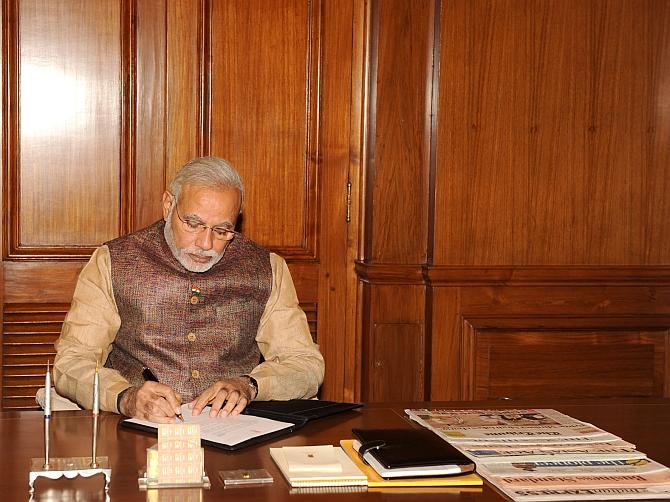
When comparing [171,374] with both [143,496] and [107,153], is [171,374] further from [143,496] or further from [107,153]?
[107,153]

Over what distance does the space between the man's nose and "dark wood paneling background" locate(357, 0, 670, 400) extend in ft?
3.95

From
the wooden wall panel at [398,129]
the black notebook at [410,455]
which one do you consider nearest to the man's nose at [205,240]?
the black notebook at [410,455]

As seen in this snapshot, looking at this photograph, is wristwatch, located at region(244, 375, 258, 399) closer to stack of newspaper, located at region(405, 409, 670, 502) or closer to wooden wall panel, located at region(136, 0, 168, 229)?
stack of newspaper, located at region(405, 409, 670, 502)

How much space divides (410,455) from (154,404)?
25.7 inches

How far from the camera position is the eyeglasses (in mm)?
2609

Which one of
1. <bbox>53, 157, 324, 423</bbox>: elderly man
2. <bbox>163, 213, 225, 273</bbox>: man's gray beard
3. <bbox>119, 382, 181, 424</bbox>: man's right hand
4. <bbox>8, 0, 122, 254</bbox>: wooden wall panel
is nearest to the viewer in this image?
<bbox>119, 382, 181, 424</bbox>: man's right hand

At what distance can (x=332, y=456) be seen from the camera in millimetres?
1866

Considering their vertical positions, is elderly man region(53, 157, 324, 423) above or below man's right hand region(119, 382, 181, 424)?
above

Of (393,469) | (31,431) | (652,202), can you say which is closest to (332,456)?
(393,469)

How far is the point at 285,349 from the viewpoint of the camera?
9.06 feet

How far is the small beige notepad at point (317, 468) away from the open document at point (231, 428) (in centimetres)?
11

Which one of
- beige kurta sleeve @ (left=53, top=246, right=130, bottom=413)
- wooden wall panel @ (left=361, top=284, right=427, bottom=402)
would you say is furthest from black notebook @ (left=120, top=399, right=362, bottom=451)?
wooden wall panel @ (left=361, top=284, right=427, bottom=402)

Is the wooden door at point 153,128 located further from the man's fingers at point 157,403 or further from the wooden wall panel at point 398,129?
the man's fingers at point 157,403

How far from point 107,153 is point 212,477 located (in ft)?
7.06
